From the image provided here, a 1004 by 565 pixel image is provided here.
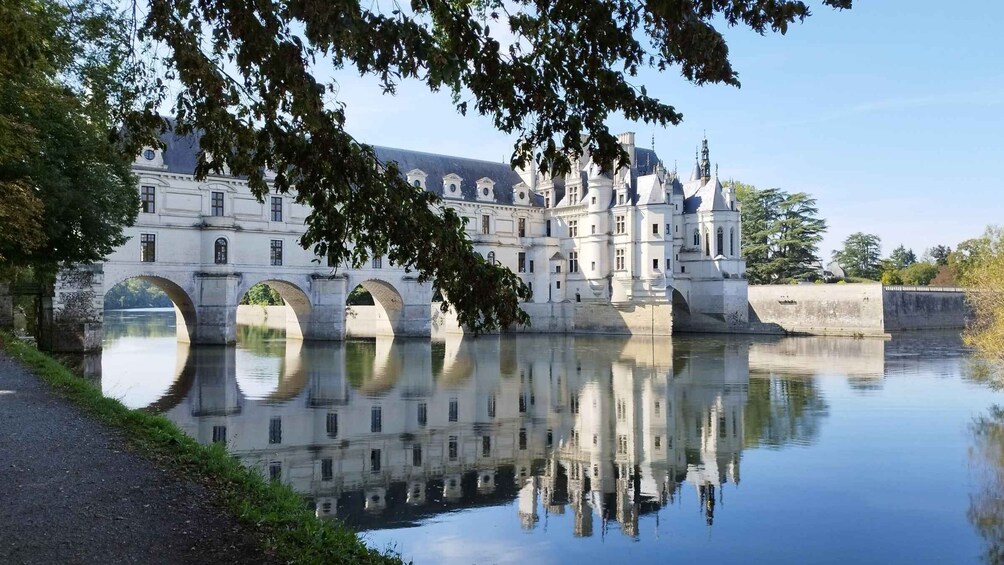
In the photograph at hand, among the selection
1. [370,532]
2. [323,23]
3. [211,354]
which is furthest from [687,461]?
[211,354]

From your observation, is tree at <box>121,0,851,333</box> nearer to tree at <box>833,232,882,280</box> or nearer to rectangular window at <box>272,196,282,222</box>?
rectangular window at <box>272,196,282,222</box>

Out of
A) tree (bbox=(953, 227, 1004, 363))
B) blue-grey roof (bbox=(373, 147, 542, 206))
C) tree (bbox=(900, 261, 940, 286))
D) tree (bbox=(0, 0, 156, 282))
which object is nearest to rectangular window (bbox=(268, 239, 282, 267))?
blue-grey roof (bbox=(373, 147, 542, 206))

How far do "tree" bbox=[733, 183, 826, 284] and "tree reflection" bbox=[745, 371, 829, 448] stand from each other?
37.1m

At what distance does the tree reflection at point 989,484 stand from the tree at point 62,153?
32.9 feet

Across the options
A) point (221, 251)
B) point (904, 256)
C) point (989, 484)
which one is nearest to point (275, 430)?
point (989, 484)

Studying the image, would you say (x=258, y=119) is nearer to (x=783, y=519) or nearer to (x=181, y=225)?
(x=783, y=519)

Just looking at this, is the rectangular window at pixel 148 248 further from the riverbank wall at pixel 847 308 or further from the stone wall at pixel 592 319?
the riverbank wall at pixel 847 308

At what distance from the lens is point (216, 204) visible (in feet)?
109

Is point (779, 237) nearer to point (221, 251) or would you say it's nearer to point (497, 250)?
point (497, 250)

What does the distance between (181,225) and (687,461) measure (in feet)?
84.0

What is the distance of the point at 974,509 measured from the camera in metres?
9.24

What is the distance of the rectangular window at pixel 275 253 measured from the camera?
34.8 meters

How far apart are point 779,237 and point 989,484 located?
50.0 m

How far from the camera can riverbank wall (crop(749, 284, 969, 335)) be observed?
145 ft
